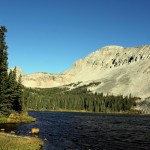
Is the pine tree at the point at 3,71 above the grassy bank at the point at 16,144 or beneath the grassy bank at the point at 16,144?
above

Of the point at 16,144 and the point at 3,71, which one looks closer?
the point at 16,144

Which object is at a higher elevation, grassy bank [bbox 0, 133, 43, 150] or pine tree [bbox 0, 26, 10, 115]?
pine tree [bbox 0, 26, 10, 115]

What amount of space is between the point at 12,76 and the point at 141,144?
2253 inches

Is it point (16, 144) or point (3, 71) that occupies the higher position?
point (3, 71)

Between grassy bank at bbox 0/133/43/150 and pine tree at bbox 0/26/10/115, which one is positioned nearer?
grassy bank at bbox 0/133/43/150

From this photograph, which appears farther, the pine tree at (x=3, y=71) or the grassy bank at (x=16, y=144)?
Result: the pine tree at (x=3, y=71)

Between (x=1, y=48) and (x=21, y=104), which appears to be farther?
(x=21, y=104)

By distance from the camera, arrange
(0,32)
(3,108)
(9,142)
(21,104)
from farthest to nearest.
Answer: (21,104) → (3,108) → (0,32) → (9,142)

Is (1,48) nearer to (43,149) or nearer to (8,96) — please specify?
(8,96)

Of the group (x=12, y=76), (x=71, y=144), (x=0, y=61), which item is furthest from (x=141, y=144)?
(x=12, y=76)

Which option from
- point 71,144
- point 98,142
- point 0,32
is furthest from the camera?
point 0,32

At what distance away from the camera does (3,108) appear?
284 feet

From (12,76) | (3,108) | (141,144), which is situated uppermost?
(12,76)

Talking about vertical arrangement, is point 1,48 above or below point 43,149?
above
